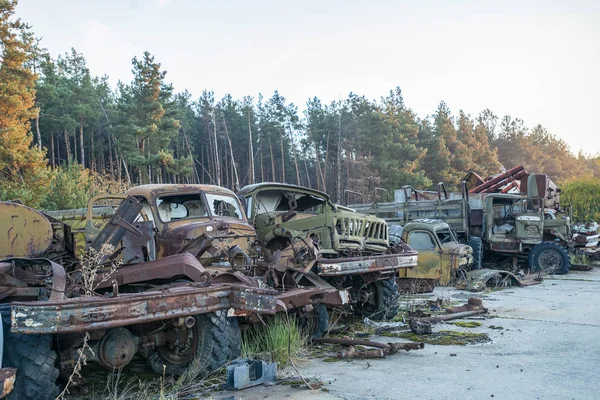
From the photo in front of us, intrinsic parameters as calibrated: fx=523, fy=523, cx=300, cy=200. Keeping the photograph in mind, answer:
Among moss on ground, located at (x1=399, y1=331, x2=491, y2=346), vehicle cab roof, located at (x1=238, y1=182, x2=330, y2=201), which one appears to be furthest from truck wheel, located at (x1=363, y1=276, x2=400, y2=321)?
vehicle cab roof, located at (x1=238, y1=182, x2=330, y2=201)

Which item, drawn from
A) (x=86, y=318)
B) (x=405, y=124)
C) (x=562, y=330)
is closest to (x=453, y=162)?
(x=405, y=124)

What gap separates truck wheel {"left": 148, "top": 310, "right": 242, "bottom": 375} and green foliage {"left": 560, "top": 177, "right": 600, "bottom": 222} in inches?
976

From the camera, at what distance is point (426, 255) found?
1177 centimetres

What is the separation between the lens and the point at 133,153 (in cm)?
3472

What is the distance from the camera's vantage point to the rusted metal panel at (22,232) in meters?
6.42

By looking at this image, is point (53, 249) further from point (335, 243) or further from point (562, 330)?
point (562, 330)

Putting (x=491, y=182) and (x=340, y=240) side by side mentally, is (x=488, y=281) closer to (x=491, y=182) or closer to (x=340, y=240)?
(x=340, y=240)

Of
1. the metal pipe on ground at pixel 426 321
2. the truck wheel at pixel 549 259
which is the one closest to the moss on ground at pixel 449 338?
the metal pipe on ground at pixel 426 321

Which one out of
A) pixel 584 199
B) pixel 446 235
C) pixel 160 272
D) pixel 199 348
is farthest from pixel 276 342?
pixel 584 199

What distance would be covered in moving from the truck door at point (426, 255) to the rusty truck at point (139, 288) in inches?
203

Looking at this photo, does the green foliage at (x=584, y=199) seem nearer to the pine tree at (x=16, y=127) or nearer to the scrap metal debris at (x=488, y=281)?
the scrap metal debris at (x=488, y=281)

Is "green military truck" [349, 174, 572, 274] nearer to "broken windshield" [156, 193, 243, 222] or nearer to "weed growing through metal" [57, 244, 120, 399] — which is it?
"broken windshield" [156, 193, 243, 222]

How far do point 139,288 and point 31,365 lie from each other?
143cm

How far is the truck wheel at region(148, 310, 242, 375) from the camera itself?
4.75 m
